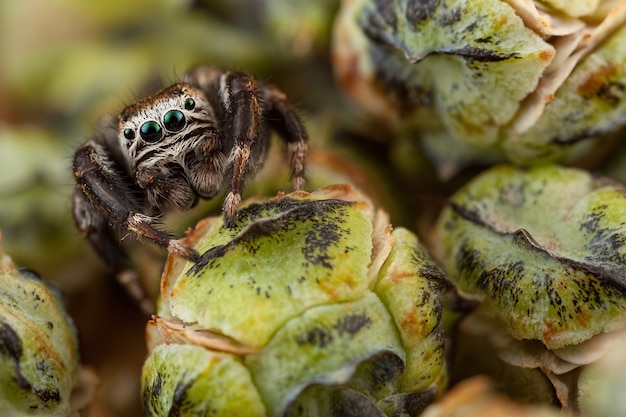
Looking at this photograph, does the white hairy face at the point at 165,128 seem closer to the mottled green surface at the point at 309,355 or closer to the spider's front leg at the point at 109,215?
the spider's front leg at the point at 109,215

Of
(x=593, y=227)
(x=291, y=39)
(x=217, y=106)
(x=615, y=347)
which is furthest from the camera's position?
(x=291, y=39)

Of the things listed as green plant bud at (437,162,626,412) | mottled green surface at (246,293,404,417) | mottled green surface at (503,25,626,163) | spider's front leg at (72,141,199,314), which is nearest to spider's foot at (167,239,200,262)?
spider's front leg at (72,141,199,314)

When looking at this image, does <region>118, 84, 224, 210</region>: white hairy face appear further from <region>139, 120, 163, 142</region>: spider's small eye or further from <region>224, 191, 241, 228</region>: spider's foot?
<region>224, 191, 241, 228</region>: spider's foot


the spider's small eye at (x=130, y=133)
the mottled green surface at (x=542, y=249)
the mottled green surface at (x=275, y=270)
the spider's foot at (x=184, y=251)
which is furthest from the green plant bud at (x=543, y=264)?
the spider's small eye at (x=130, y=133)

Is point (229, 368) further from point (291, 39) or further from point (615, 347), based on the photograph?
point (291, 39)

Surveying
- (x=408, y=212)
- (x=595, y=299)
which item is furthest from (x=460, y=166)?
(x=595, y=299)
